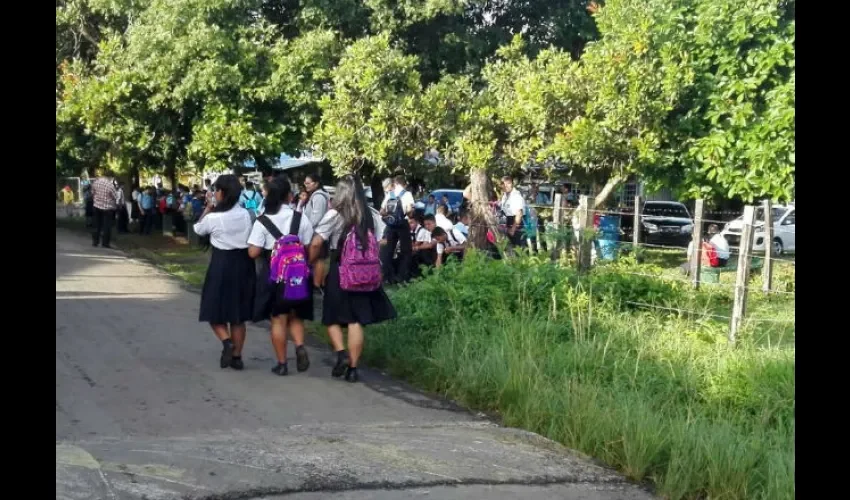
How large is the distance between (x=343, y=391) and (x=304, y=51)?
11227 mm

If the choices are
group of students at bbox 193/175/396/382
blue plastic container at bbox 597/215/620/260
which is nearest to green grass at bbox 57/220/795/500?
blue plastic container at bbox 597/215/620/260

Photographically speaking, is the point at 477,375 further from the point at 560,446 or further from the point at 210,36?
the point at 210,36

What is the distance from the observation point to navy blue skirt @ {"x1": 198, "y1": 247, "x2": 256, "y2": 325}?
866 centimetres

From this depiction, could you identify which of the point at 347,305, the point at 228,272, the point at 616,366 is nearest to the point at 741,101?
the point at 616,366

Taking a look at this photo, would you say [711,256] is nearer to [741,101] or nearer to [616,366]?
[741,101]

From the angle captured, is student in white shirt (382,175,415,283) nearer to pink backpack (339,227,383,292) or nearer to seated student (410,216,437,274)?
seated student (410,216,437,274)

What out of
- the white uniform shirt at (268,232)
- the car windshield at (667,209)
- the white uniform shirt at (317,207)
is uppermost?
the car windshield at (667,209)

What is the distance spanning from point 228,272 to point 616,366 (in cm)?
347

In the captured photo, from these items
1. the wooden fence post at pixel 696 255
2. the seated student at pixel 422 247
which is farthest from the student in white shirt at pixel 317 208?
the seated student at pixel 422 247

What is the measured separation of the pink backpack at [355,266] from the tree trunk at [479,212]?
16.9 feet

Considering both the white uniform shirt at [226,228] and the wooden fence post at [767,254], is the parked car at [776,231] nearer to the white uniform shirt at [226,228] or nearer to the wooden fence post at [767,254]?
the wooden fence post at [767,254]

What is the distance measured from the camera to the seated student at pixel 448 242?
14977 millimetres

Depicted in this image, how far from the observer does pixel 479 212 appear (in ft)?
49.3

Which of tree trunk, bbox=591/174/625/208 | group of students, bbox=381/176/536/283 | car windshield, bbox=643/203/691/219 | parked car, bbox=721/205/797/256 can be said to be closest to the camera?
parked car, bbox=721/205/797/256
